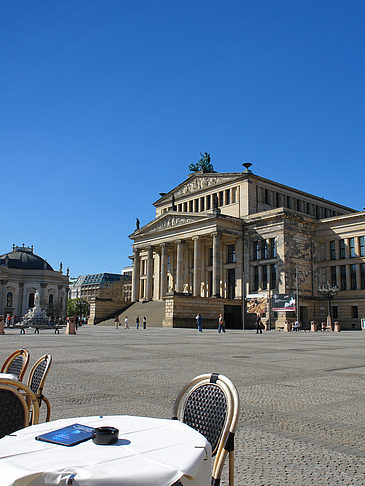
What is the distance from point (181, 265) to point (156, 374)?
178 ft

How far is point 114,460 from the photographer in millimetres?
2375

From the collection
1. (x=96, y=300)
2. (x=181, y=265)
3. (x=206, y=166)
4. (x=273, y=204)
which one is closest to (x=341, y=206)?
(x=273, y=204)

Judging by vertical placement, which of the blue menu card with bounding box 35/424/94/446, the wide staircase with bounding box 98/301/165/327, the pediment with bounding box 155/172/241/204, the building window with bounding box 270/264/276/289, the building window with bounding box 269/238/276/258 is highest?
the pediment with bounding box 155/172/241/204

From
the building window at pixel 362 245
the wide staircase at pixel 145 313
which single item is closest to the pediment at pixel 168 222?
the wide staircase at pixel 145 313

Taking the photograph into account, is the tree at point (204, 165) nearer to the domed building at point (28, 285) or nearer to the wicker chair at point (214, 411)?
the domed building at point (28, 285)

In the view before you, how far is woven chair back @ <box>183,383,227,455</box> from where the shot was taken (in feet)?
11.7

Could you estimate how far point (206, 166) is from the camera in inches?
3179

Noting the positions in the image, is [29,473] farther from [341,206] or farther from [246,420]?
[341,206]

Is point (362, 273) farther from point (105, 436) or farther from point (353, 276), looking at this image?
point (105, 436)

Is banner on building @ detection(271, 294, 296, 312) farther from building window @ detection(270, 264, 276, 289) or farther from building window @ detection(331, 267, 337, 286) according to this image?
building window @ detection(331, 267, 337, 286)

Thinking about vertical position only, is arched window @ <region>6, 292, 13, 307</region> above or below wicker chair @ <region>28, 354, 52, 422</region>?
above

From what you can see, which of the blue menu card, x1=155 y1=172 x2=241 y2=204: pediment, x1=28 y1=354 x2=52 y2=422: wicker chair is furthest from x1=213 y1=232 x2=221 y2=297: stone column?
the blue menu card

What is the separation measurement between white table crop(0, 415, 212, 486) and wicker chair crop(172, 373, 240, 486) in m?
0.45

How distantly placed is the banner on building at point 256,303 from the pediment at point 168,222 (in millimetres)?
12754
